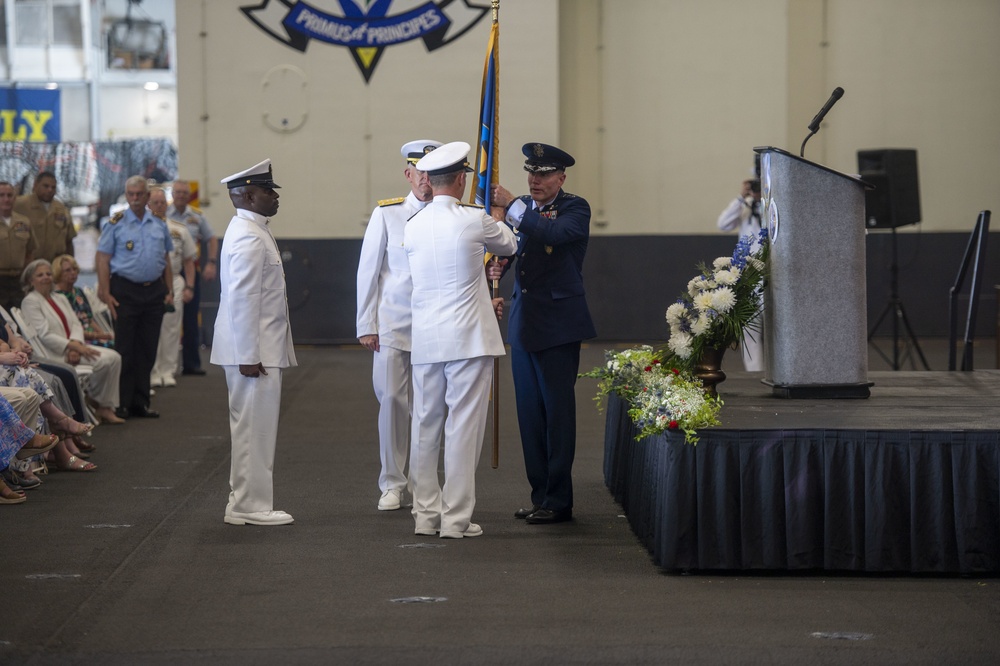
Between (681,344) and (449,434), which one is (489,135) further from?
(449,434)

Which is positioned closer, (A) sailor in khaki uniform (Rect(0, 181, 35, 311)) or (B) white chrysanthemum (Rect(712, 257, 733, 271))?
(B) white chrysanthemum (Rect(712, 257, 733, 271))

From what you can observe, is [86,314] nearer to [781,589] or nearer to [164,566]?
[164,566]

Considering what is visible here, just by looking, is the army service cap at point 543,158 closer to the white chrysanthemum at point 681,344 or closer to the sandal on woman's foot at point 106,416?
the white chrysanthemum at point 681,344

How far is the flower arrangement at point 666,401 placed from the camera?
14.3 feet

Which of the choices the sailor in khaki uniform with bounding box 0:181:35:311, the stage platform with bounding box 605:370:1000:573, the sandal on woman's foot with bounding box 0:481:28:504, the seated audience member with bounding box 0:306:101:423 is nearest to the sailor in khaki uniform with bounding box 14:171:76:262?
the sailor in khaki uniform with bounding box 0:181:35:311

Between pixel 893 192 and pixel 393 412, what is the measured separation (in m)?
6.64

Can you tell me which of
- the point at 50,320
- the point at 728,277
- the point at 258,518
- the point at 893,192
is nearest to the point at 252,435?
the point at 258,518

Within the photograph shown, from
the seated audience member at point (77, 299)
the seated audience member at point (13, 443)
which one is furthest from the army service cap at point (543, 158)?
the seated audience member at point (77, 299)

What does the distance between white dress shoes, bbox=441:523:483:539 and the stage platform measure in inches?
35.6

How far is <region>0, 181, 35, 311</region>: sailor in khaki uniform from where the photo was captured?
8305 millimetres

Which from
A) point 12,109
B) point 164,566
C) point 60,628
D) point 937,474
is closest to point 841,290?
point 937,474

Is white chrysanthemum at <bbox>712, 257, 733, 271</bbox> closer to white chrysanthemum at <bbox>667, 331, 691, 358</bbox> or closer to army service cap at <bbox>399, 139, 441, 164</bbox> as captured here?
white chrysanthemum at <bbox>667, 331, 691, 358</bbox>

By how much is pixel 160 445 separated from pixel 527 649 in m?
4.38

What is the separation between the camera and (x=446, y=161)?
193 inches
